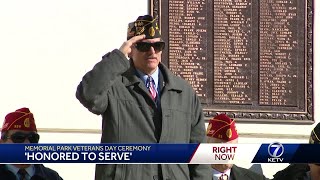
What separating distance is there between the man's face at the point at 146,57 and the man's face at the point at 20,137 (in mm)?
1036

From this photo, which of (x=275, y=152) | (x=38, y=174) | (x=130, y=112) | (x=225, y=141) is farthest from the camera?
(x=225, y=141)

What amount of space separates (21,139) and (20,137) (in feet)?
0.05

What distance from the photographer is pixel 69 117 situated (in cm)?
874

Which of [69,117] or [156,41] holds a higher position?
[156,41]

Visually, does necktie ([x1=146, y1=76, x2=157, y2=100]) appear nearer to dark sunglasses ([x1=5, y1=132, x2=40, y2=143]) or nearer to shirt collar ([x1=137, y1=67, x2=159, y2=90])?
shirt collar ([x1=137, y1=67, x2=159, y2=90])

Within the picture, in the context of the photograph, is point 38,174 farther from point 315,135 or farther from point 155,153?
point 315,135

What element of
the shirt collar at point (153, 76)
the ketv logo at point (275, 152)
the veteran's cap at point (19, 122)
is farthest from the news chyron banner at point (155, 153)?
the veteran's cap at point (19, 122)

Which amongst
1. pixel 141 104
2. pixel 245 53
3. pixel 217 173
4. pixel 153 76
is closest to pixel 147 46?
pixel 153 76

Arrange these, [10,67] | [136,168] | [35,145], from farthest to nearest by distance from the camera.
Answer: [10,67] < [35,145] < [136,168]

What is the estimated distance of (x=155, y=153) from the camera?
572cm

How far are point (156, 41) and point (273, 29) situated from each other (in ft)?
11.1

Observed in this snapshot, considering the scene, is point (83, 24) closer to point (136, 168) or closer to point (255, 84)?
point (255, 84)

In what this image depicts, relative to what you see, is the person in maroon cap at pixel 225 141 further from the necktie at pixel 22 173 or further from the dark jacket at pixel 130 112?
the necktie at pixel 22 173

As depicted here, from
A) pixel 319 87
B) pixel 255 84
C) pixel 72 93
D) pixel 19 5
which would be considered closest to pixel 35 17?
pixel 19 5
